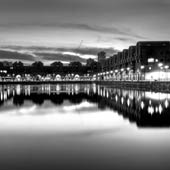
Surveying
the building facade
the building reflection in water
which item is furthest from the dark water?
the building facade

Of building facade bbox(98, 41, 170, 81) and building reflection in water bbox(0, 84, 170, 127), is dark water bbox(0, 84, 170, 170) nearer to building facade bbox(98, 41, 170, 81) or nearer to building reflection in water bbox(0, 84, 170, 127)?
building reflection in water bbox(0, 84, 170, 127)

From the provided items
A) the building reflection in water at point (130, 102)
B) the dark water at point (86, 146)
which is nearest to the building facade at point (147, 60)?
the building reflection in water at point (130, 102)

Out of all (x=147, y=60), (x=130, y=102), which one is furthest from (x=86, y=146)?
(x=147, y=60)

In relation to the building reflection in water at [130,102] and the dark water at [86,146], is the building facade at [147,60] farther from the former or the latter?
the dark water at [86,146]

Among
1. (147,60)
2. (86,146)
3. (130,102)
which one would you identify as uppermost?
(147,60)

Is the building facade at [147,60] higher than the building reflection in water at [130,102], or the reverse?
the building facade at [147,60]

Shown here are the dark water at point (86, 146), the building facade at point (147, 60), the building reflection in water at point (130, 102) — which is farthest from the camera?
the building facade at point (147, 60)

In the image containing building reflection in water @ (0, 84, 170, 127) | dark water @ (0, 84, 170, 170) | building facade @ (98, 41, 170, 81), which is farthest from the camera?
building facade @ (98, 41, 170, 81)

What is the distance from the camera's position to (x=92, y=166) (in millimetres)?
8820

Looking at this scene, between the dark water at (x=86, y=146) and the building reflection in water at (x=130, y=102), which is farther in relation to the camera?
the building reflection in water at (x=130, y=102)

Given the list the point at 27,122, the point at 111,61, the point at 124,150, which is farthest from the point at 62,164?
the point at 111,61

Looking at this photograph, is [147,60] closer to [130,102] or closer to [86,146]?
[130,102]

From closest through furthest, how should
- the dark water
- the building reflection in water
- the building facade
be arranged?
the dark water < the building reflection in water < the building facade

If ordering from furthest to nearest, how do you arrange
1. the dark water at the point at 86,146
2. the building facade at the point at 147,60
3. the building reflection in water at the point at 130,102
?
the building facade at the point at 147,60
the building reflection in water at the point at 130,102
the dark water at the point at 86,146
